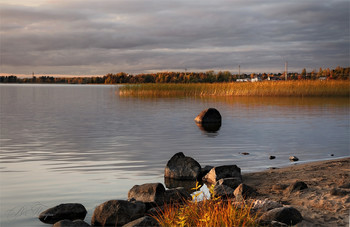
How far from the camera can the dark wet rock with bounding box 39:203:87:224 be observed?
7.76 metres

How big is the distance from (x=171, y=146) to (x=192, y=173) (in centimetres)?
611

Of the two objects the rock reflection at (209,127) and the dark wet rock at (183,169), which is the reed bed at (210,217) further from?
the rock reflection at (209,127)

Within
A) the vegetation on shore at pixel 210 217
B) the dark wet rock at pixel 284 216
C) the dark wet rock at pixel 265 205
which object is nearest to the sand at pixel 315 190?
the dark wet rock at pixel 284 216

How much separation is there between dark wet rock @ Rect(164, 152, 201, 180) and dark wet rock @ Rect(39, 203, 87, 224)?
3.62 meters

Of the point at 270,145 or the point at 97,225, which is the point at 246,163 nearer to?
the point at 270,145

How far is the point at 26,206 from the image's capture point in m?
8.60

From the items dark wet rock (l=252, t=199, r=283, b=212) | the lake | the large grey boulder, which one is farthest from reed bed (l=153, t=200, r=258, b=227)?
the lake

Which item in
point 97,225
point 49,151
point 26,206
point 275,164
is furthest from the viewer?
point 49,151

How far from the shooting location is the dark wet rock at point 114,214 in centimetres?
749

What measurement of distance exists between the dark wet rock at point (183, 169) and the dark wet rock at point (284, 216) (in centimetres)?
435

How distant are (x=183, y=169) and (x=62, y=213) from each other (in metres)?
4.17

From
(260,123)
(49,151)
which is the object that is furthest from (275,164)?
(260,123)

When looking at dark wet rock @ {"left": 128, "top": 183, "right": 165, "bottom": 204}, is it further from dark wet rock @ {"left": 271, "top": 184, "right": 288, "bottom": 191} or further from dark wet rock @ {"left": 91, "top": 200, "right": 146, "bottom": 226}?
dark wet rock @ {"left": 271, "top": 184, "right": 288, "bottom": 191}

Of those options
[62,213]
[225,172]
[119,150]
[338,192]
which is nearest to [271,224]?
[338,192]
